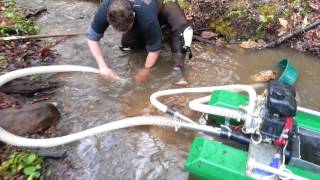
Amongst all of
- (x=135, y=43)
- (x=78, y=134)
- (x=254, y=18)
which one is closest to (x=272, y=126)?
(x=78, y=134)

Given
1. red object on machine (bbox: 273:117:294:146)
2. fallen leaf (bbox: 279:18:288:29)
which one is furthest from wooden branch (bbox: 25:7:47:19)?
red object on machine (bbox: 273:117:294:146)

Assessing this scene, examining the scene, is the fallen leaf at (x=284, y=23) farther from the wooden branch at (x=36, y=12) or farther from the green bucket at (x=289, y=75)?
the wooden branch at (x=36, y=12)

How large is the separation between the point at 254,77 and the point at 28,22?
11.6 ft

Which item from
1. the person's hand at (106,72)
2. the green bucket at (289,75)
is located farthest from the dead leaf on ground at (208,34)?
the person's hand at (106,72)

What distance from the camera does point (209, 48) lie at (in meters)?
5.78

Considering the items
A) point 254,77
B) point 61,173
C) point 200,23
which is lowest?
point 61,173

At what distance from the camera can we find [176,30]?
16.6ft

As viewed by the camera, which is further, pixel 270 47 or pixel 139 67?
pixel 270 47

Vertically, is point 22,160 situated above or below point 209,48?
below

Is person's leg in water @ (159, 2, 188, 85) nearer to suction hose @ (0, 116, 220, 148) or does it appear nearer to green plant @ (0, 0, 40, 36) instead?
suction hose @ (0, 116, 220, 148)

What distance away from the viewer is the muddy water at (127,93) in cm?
373

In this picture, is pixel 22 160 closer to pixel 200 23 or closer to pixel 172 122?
pixel 172 122

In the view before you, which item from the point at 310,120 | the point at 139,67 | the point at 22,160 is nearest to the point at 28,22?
the point at 139,67

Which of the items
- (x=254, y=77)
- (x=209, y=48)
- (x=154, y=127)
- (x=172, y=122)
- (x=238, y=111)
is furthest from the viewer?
(x=209, y=48)
